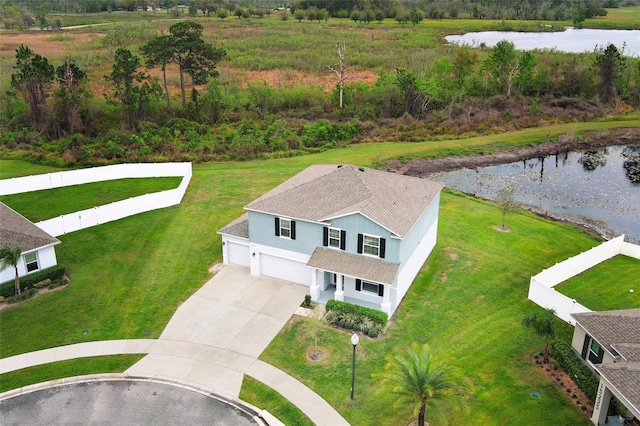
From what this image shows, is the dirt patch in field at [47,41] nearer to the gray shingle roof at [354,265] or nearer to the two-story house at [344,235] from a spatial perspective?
the two-story house at [344,235]

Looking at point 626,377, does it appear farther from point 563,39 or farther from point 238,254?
point 563,39

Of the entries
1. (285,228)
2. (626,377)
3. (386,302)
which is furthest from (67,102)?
(626,377)

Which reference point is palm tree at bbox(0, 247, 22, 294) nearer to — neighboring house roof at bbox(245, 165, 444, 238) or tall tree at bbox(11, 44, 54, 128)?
neighboring house roof at bbox(245, 165, 444, 238)

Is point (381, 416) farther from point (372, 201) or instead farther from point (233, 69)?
point (233, 69)

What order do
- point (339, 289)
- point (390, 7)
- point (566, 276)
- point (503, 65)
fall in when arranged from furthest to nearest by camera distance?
point (390, 7), point (503, 65), point (566, 276), point (339, 289)

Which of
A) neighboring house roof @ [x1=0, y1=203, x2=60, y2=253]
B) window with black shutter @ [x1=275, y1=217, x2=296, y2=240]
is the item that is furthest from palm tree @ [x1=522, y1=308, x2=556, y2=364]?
neighboring house roof @ [x1=0, y1=203, x2=60, y2=253]

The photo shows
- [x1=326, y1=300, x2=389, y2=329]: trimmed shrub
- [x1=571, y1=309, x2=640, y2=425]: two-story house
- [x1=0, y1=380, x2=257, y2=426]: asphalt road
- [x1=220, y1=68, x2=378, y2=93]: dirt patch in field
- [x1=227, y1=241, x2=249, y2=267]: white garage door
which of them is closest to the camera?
[x1=571, y1=309, x2=640, y2=425]: two-story house
